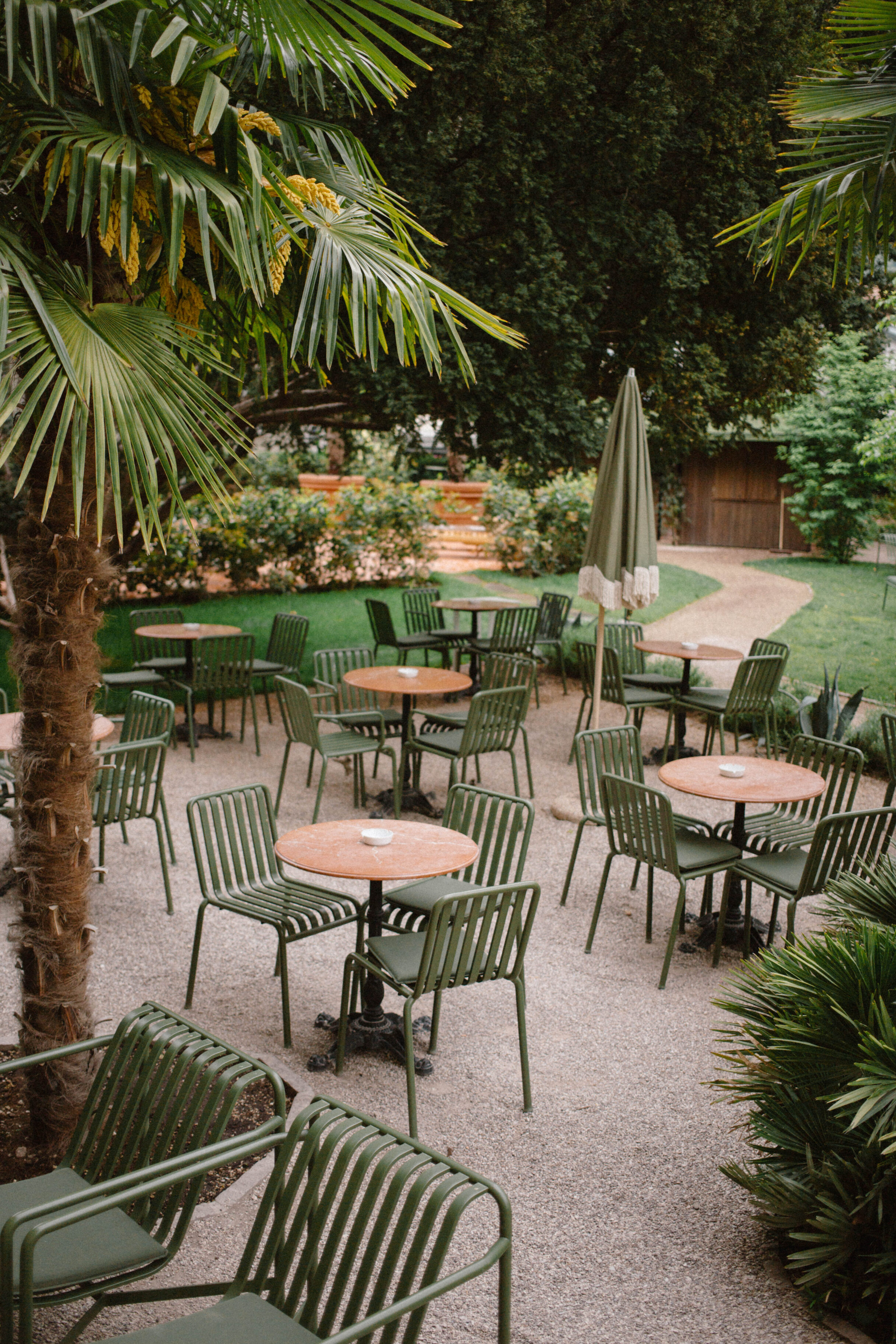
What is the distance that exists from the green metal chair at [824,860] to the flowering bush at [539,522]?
14.3 metres

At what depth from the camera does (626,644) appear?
10.1 metres

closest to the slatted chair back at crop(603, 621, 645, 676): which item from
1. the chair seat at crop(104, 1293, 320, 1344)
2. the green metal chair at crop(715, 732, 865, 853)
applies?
the green metal chair at crop(715, 732, 865, 853)

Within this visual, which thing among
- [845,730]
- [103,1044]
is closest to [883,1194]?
[103,1044]

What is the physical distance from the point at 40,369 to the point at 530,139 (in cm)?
818

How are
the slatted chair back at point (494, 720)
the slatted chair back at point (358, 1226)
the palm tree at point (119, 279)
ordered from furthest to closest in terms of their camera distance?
the slatted chair back at point (494, 720)
the palm tree at point (119, 279)
the slatted chair back at point (358, 1226)

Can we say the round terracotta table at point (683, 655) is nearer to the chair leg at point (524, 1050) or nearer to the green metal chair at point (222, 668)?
the green metal chair at point (222, 668)

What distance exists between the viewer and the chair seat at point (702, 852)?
5.54 metres

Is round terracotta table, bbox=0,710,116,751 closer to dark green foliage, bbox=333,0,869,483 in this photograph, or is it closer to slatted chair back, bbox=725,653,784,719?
dark green foliage, bbox=333,0,869,483

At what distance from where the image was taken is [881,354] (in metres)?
14.4

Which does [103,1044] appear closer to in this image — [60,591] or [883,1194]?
[60,591]

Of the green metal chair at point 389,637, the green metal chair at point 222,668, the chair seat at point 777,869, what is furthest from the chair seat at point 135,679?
the chair seat at point 777,869

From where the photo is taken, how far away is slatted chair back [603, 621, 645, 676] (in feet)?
33.0

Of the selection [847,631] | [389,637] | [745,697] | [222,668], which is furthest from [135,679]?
[847,631]

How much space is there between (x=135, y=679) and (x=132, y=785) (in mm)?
3537
